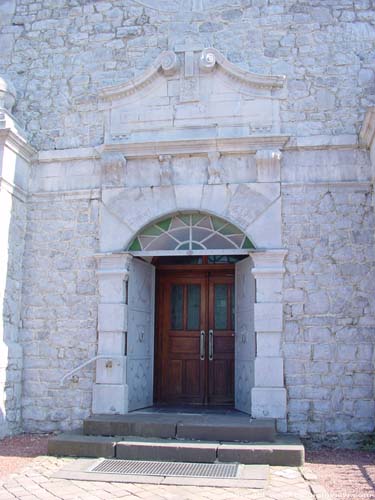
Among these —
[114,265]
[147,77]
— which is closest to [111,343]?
[114,265]

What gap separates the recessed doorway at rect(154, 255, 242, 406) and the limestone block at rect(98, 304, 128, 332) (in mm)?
1507

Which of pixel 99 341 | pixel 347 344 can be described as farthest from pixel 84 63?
pixel 347 344

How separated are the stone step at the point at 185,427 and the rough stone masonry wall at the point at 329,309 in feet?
2.28

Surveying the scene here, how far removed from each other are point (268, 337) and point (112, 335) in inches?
78.3

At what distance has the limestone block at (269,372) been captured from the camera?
668 cm

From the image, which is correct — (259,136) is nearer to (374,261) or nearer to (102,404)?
(374,261)

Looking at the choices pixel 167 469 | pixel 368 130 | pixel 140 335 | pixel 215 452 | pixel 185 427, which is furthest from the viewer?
pixel 140 335

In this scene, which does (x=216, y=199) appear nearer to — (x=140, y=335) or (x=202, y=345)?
(x=140, y=335)

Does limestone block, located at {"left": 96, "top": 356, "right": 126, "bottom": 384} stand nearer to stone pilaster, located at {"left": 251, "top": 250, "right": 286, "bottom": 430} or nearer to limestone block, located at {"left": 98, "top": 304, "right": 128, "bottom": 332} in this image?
limestone block, located at {"left": 98, "top": 304, "right": 128, "bottom": 332}

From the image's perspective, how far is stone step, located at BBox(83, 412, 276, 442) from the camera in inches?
238

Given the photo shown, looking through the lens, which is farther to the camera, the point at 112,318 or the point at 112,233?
the point at 112,233

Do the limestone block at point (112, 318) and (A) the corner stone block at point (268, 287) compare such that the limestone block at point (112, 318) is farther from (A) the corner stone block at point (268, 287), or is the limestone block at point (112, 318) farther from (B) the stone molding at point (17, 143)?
(B) the stone molding at point (17, 143)

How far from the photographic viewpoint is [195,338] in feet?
28.1

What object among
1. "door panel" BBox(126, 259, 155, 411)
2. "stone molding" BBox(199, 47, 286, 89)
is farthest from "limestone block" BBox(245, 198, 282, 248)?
"door panel" BBox(126, 259, 155, 411)
